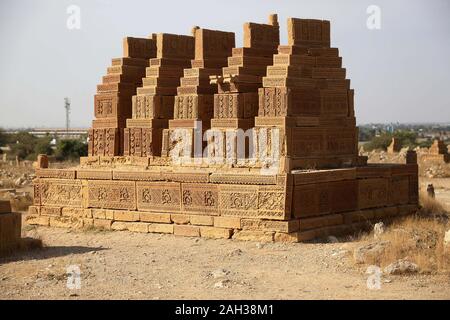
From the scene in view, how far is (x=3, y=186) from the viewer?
86.9ft

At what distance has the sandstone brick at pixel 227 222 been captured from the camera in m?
13.7

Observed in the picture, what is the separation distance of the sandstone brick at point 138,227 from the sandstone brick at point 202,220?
1077 millimetres

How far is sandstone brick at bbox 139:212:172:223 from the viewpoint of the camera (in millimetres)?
14648

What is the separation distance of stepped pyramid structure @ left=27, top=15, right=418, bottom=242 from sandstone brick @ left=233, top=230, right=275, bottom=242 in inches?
0.9

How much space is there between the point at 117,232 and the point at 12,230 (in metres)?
3.19

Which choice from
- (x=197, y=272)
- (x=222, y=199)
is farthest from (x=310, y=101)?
(x=197, y=272)

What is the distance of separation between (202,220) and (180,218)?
0.53 metres

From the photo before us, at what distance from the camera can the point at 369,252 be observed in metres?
11.0

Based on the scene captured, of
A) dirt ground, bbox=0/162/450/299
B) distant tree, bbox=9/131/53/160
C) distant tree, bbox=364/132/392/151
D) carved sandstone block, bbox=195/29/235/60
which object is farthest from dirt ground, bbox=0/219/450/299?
distant tree, bbox=364/132/392/151

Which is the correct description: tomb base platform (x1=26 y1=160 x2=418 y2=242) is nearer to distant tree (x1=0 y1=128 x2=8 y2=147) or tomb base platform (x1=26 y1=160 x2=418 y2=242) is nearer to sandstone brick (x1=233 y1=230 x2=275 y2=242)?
sandstone brick (x1=233 y1=230 x2=275 y2=242)

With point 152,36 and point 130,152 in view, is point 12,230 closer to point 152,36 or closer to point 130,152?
point 130,152

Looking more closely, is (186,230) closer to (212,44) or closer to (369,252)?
(369,252)

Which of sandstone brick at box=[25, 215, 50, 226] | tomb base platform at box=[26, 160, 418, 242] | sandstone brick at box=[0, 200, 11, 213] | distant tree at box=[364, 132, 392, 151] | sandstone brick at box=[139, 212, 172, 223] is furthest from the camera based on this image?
distant tree at box=[364, 132, 392, 151]
